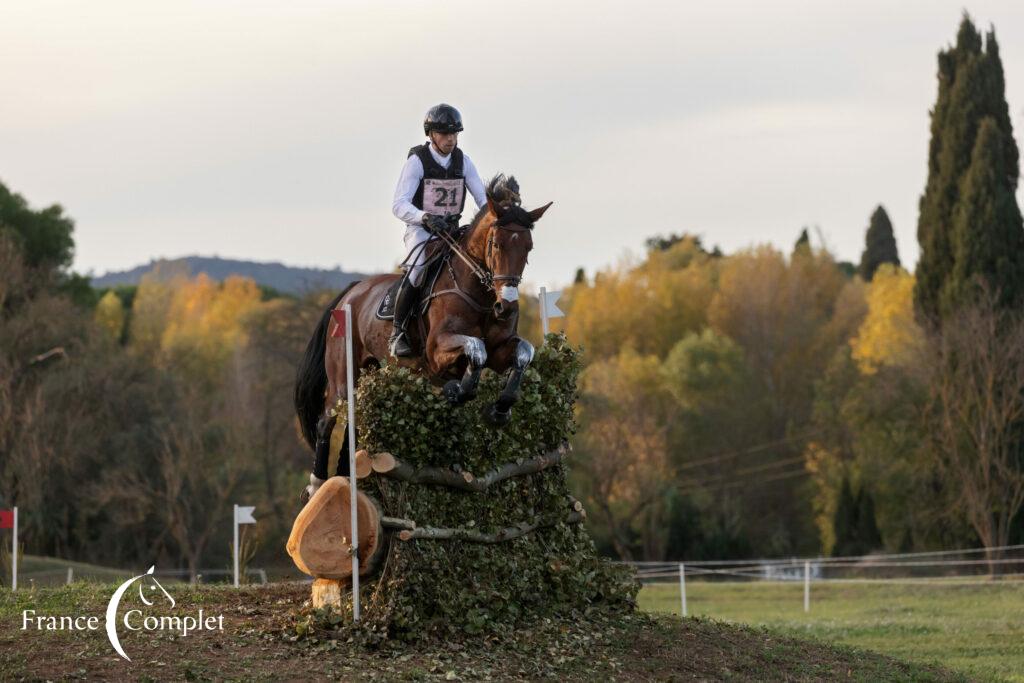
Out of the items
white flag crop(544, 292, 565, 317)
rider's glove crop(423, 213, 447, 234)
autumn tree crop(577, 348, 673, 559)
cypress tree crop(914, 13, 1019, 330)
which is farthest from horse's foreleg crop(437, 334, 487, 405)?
autumn tree crop(577, 348, 673, 559)

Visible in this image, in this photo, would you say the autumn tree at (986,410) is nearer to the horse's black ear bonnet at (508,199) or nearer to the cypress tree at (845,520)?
the cypress tree at (845,520)

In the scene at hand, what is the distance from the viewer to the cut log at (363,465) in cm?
980

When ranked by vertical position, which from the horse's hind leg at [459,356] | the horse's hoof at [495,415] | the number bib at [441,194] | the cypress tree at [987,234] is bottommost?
the horse's hoof at [495,415]

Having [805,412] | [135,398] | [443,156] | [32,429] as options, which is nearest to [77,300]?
[135,398]

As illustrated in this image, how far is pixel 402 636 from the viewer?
955cm

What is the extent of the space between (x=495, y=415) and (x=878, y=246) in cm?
7003

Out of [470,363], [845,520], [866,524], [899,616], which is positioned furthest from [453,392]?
[845,520]

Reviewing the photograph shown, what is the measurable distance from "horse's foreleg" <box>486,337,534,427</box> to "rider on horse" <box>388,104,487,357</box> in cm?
89

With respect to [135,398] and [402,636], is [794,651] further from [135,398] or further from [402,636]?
[135,398]

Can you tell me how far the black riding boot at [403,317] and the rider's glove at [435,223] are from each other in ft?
1.56

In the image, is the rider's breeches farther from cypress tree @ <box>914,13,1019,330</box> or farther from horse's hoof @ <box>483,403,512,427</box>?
cypress tree @ <box>914,13,1019,330</box>

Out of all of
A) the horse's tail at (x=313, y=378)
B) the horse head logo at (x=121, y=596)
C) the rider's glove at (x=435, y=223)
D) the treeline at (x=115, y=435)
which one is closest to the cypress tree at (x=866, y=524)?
the treeline at (x=115, y=435)

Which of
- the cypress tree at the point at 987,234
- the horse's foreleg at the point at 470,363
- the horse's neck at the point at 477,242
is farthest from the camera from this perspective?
the cypress tree at the point at 987,234

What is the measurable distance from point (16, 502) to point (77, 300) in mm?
13863
